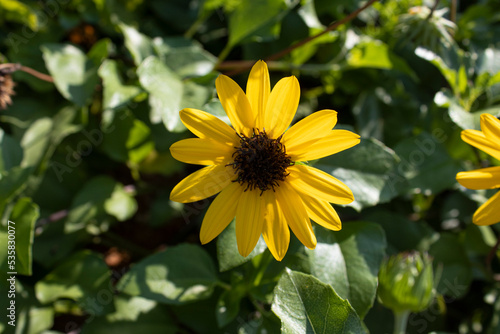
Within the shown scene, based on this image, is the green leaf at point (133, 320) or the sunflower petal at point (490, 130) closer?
the sunflower petal at point (490, 130)

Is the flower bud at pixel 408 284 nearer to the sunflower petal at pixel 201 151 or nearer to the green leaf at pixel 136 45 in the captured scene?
the sunflower petal at pixel 201 151

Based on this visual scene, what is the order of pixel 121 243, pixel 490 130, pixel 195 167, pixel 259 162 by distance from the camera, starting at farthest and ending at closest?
pixel 195 167, pixel 121 243, pixel 259 162, pixel 490 130

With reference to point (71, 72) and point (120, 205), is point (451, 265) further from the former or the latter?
point (71, 72)

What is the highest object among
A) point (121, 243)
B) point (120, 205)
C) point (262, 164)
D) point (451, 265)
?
point (262, 164)

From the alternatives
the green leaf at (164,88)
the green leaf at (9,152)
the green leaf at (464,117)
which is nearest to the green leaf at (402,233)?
the green leaf at (464,117)

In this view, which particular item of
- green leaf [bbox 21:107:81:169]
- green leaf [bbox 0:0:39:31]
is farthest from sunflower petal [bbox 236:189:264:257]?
green leaf [bbox 0:0:39:31]

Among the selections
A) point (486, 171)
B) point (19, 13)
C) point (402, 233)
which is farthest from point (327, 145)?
point (19, 13)
